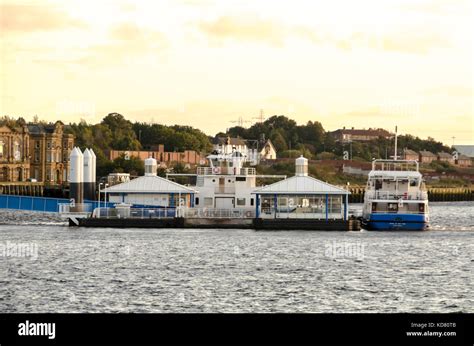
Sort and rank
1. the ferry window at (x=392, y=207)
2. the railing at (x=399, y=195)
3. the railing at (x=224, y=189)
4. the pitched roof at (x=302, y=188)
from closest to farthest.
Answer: the railing at (x=399, y=195)
the pitched roof at (x=302, y=188)
the ferry window at (x=392, y=207)
the railing at (x=224, y=189)

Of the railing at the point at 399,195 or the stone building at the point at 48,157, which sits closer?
the railing at the point at 399,195

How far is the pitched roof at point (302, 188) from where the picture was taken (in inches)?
3656

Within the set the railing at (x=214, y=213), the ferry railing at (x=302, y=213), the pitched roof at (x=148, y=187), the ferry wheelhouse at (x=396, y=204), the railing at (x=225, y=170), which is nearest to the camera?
the ferry wheelhouse at (x=396, y=204)

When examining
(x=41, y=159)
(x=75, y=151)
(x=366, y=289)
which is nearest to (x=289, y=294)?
(x=366, y=289)

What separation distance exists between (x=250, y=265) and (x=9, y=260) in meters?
14.8

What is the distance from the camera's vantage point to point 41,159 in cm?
19312

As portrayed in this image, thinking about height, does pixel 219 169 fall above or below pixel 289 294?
above

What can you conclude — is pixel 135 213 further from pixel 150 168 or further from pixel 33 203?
pixel 33 203

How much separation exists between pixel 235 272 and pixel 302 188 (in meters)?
33.7

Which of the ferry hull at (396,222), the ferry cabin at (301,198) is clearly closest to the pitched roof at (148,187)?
the ferry cabin at (301,198)

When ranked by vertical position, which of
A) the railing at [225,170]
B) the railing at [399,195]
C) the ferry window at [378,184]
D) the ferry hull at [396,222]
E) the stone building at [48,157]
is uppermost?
the stone building at [48,157]

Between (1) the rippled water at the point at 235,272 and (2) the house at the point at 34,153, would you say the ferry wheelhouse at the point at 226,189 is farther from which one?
(2) the house at the point at 34,153
